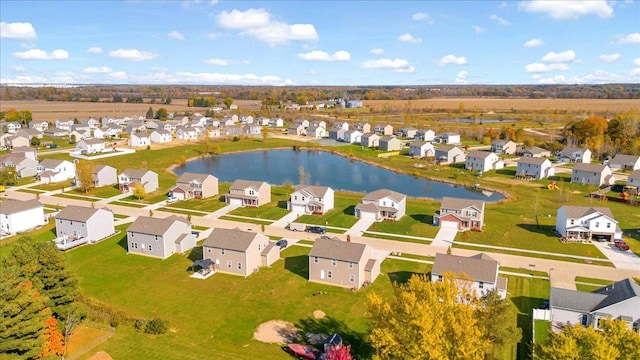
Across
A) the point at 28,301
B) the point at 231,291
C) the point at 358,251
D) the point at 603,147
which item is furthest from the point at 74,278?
the point at 603,147

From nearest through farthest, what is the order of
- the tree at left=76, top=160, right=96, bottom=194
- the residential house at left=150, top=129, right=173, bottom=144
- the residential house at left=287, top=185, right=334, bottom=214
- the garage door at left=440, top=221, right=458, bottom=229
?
the garage door at left=440, top=221, right=458, bottom=229
the residential house at left=287, top=185, right=334, bottom=214
the tree at left=76, top=160, right=96, bottom=194
the residential house at left=150, top=129, right=173, bottom=144

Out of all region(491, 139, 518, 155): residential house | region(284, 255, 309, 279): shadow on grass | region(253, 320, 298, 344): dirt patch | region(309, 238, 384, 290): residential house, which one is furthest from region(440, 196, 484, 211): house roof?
region(491, 139, 518, 155): residential house

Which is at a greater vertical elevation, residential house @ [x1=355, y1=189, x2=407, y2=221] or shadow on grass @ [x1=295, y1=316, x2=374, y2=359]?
residential house @ [x1=355, y1=189, x2=407, y2=221]

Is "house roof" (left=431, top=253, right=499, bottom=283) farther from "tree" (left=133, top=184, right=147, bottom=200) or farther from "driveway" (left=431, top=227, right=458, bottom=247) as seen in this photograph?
"tree" (left=133, top=184, right=147, bottom=200)

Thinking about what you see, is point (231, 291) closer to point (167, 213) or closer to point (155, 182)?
point (167, 213)

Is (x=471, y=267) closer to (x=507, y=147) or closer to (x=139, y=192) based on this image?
(x=139, y=192)

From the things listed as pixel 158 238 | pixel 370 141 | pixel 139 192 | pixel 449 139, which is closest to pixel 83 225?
pixel 158 238
